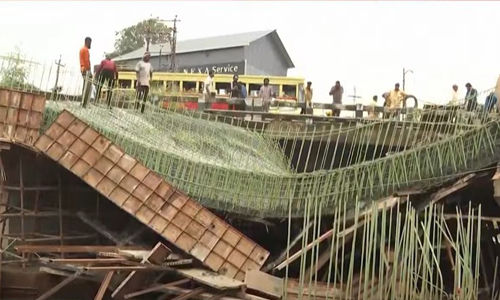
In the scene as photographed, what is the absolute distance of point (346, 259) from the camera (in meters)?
7.35

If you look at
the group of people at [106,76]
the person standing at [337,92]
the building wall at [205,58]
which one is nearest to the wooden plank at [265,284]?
the group of people at [106,76]

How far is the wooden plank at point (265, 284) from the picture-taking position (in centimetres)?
663

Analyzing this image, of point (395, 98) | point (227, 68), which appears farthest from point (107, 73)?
point (227, 68)

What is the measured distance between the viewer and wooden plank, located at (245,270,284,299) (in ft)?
21.7

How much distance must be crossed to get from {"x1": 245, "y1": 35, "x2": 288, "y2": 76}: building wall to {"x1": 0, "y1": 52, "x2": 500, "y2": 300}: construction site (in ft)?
62.7

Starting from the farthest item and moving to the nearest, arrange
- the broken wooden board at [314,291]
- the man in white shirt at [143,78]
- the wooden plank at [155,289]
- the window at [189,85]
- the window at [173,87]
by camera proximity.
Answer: the window at [189,85], the window at [173,87], the man in white shirt at [143,78], the wooden plank at [155,289], the broken wooden board at [314,291]

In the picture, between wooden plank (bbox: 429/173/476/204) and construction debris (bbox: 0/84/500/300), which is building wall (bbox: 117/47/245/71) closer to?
construction debris (bbox: 0/84/500/300)

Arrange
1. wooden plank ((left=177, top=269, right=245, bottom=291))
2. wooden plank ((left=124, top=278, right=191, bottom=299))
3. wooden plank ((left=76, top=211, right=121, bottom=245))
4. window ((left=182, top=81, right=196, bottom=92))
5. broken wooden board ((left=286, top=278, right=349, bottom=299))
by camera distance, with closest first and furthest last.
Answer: broken wooden board ((left=286, top=278, right=349, bottom=299)) → wooden plank ((left=177, top=269, right=245, bottom=291)) → wooden plank ((left=124, top=278, right=191, bottom=299)) → wooden plank ((left=76, top=211, right=121, bottom=245)) → window ((left=182, top=81, right=196, bottom=92))

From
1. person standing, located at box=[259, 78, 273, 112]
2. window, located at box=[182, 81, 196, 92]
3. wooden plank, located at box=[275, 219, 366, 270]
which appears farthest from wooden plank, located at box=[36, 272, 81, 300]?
window, located at box=[182, 81, 196, 92]

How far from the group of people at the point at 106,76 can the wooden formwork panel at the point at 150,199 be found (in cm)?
196

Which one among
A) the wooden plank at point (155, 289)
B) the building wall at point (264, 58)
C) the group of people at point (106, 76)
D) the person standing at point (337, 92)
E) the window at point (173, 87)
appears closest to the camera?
the wooden plank at point (155, 289)

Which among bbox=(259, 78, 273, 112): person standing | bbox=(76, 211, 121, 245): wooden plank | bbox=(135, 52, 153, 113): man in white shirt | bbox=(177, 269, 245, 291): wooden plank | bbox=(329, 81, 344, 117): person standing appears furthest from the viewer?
bbox=(329, 81, 344, 117): person standing

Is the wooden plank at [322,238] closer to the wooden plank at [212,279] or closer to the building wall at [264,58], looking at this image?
the wooden plank at [212,279]

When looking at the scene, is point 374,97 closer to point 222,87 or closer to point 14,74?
point 222,87
